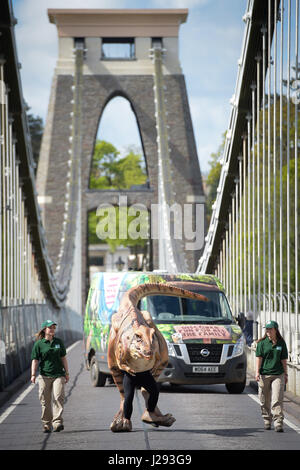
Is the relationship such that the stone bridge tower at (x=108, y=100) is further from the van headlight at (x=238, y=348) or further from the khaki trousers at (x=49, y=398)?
the khaki trousers at (x=49, y=398)

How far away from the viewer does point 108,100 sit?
80375mm

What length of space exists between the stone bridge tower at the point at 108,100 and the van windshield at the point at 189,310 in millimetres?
54371

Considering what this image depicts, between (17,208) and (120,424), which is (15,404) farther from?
(17,208)

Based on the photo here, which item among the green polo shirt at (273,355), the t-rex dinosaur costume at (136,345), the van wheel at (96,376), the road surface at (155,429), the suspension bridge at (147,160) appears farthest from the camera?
the suspension bridge at (147,160)

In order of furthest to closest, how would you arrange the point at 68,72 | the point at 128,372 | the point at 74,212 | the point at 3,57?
the point at 68,72, the point at 74,212, the point at 3,57, the point at 128,372

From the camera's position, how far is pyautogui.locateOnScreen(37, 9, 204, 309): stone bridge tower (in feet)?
248

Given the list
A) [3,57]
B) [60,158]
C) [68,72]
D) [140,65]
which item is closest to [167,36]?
[140,65]

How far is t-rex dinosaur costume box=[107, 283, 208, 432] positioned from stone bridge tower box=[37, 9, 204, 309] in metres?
61.1

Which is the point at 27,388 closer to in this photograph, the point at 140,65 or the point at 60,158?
the point at 60,158

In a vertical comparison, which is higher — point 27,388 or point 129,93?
point 129,93

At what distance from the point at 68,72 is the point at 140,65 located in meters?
5.42

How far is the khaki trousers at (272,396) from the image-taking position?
12.4 m

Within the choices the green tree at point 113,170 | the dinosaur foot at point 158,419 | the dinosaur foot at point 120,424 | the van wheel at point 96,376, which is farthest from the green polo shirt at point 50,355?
the green tree at point 113,170

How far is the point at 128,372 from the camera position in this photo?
11.8m
